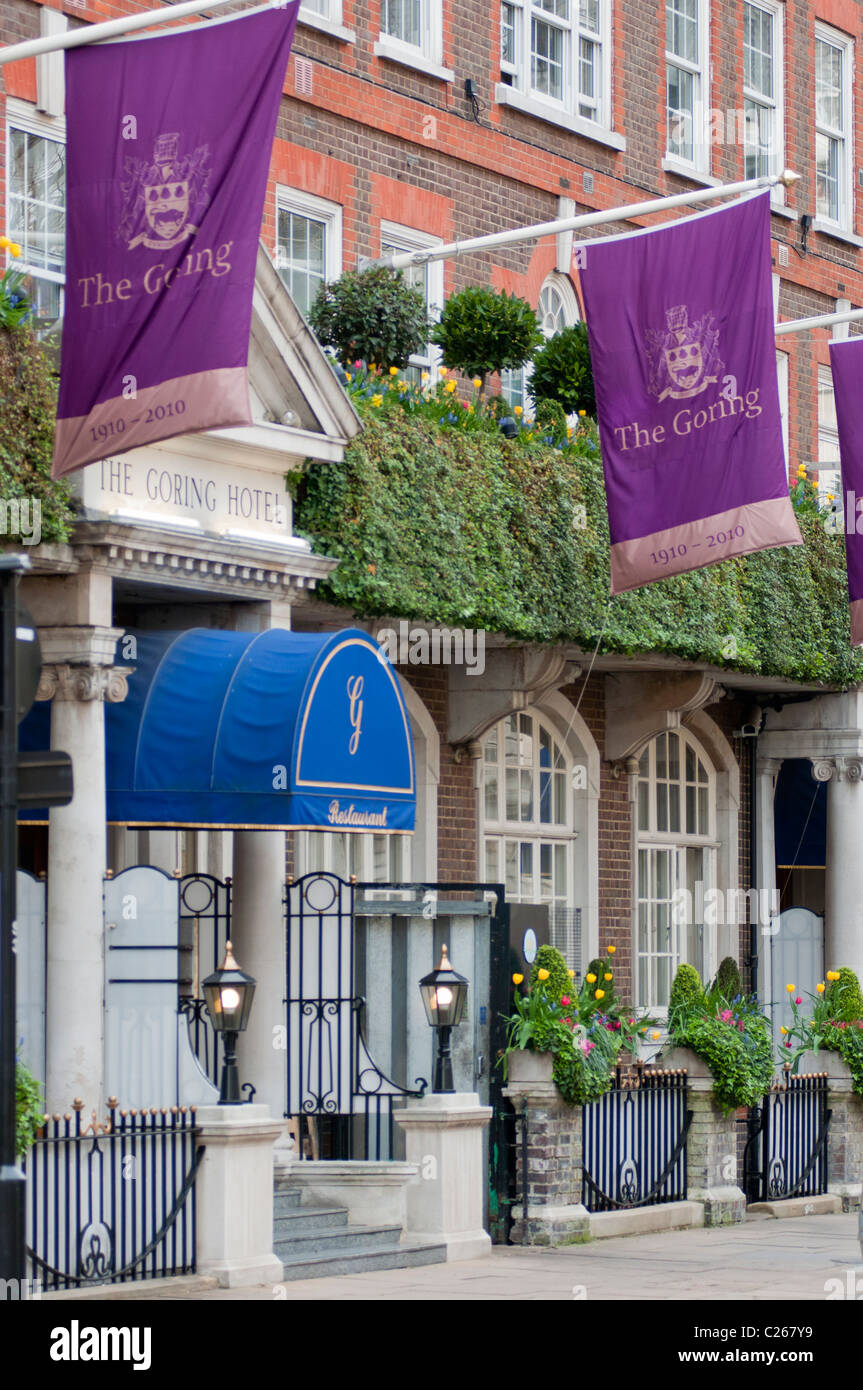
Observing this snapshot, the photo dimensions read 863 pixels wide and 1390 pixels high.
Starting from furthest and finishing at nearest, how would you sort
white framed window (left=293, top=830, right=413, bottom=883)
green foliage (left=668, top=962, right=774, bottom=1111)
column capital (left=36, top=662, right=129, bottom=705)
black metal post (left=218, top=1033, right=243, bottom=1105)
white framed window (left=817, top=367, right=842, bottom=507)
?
1. white framed window (left=817, top=367, right=842, bottom=507)
2. white framed window (left=293, top=830, right=413, bottom=883)
3. green foliage (left=668, top=962, right=774, bottom=1111)
4. column capital (left=36, top=662, right=129, bottom=705)
5. black metal post (left=218, top=1033, right=243, bottom=1105)

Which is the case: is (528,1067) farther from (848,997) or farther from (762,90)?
(762,90)

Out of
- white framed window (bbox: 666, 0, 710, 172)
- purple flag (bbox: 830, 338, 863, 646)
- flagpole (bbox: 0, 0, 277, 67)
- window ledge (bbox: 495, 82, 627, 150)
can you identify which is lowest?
purple flag (bbox: 830, 338, 863, 646)

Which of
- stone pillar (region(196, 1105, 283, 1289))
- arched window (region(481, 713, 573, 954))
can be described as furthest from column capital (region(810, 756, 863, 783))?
Answer: stone pillar (region(196, 1105, 283, 1289))

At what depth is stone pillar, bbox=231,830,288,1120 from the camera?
49.8 feet

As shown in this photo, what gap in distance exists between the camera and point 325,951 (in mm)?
15961

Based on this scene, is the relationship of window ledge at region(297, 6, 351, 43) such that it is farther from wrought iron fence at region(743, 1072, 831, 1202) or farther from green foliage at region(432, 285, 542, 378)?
wrought iron fence at region(743, 1072, 831, 1202)

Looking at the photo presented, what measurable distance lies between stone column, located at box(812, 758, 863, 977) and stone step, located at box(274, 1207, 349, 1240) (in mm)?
8729

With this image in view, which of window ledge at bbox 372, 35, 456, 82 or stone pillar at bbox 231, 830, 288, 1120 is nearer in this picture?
stone pillar at bbox 231, 830, 288, 1120

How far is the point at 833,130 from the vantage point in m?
26.2

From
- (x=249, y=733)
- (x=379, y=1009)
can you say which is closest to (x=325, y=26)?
(x=249, y=733)

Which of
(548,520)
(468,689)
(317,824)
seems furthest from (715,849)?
(317,824)

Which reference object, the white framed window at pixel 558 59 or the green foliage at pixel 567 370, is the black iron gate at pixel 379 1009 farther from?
the white framed window at pixel 558 59

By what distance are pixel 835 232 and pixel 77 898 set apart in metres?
14.8

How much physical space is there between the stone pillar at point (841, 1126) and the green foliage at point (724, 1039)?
1.56 metres
